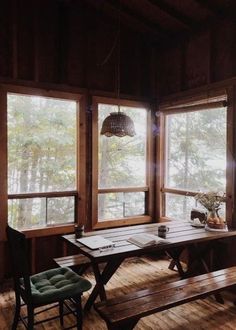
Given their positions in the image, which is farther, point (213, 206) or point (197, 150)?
point (197, 150)

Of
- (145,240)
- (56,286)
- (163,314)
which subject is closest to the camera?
(56,286)

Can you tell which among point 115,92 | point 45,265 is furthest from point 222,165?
point 45,265

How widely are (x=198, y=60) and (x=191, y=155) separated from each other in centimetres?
129

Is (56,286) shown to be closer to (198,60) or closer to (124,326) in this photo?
(124,326)

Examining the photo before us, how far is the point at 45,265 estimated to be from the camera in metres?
3.75

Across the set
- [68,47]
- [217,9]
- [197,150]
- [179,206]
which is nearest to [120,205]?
[179,206]

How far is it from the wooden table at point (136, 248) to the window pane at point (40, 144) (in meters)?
1.07

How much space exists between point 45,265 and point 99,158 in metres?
1.62

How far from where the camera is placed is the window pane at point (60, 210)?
12.5ft

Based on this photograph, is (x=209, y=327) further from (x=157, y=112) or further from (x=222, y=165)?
(x=157, y=112)

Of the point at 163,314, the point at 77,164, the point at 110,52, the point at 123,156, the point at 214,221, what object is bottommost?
the point at 163,314

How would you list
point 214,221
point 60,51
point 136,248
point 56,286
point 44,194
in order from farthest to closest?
1. point 60,51
2. point 44,194
3. point 214,221
4. point 136,248
5. point 56,286

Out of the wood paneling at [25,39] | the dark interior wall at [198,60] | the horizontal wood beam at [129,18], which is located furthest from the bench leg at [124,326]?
the horizontal wood beam at [129,18]

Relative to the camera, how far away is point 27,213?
3656 mm
